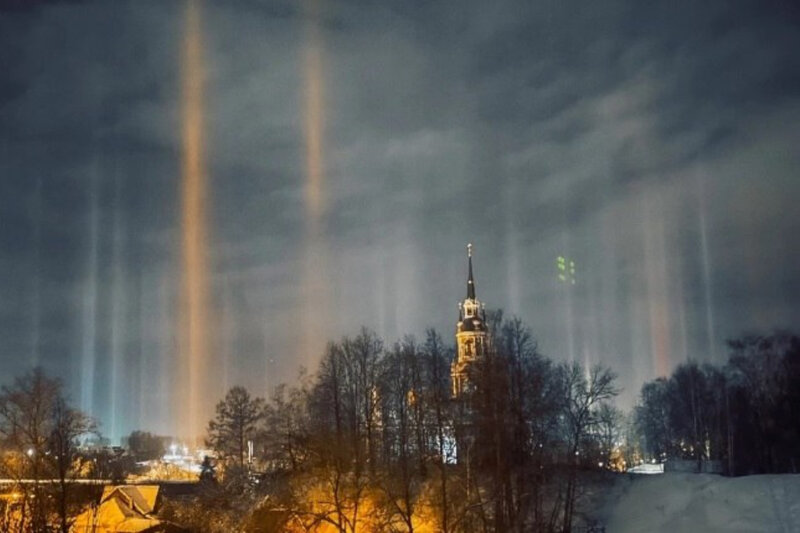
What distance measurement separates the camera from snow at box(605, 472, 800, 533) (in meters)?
42.2

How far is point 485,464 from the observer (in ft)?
154

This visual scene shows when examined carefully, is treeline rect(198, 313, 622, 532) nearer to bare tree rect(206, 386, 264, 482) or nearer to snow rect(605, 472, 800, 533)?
snow rect(605, 472, 800, 533)

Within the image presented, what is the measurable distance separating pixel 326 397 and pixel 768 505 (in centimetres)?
2917

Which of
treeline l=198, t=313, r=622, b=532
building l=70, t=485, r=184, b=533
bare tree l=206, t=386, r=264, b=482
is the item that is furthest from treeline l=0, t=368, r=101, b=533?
bare tree l=206, t=386, r=264, b=482

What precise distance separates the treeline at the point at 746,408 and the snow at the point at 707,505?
46.1ft

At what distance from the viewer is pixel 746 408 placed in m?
66.6

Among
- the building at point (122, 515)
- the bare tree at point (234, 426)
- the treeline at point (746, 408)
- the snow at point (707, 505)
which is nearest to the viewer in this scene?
the snow at point (707, 505)

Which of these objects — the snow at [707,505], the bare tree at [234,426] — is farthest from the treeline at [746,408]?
the bare tree at [234,426]

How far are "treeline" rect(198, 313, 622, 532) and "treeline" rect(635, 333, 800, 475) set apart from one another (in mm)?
14566

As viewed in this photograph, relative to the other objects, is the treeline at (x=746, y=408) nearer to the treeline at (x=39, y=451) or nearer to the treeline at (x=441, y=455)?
the treeline at (x=441, y=455)

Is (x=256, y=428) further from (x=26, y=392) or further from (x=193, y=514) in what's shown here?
(x=26, y=392)

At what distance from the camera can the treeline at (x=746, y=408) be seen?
6147 cm

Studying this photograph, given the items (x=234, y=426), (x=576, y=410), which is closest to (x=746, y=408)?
(x=576, y=410)

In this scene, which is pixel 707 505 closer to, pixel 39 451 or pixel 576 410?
pixel 576 410
